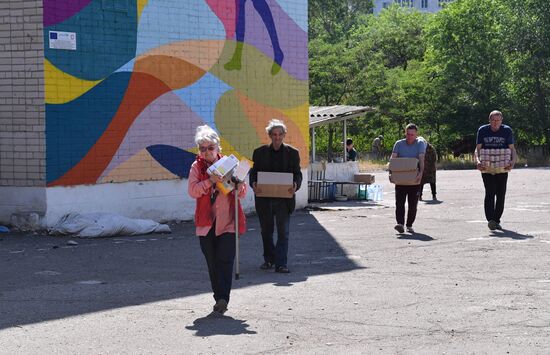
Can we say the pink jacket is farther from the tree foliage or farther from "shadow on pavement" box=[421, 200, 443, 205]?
the tree foliage

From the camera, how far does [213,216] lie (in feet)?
32.5

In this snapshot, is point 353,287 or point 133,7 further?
point 133,7

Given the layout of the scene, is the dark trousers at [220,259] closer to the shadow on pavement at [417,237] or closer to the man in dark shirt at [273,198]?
the man in dark shirt at [273,198]

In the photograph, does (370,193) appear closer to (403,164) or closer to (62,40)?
(403,164)

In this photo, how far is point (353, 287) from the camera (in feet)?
37.3

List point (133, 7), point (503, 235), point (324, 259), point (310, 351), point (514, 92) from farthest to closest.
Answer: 1. point (514, 92)
2. point (133, 7)
3. point (503, 235)
4. point (324, 259)
5. point (310, 351)

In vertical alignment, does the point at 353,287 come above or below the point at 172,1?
below

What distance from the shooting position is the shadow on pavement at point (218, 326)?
8891 mm

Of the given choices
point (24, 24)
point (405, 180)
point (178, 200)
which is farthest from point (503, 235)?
point (24, 24)

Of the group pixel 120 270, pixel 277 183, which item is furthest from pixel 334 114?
pixel 120 270

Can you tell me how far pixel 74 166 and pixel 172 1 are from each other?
3757 millimetres

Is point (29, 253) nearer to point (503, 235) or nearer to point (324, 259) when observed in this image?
point (324, 259)

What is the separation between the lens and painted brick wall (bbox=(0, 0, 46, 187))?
1714 centimetres

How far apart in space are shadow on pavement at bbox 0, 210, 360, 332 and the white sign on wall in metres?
3.08
